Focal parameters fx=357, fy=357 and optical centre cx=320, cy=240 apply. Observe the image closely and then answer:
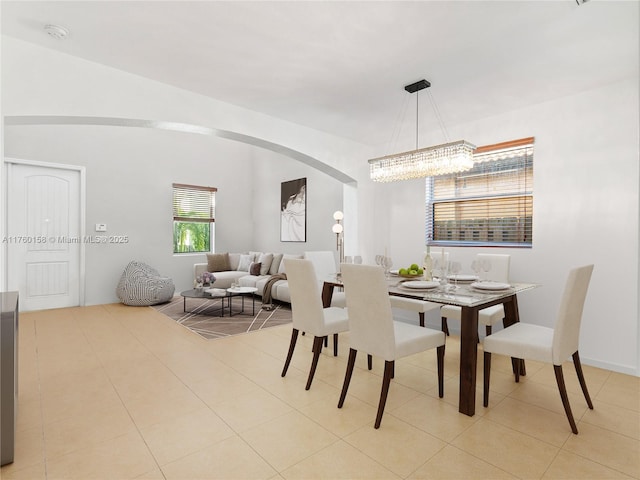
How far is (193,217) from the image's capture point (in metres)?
7.09

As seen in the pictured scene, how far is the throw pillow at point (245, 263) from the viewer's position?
7098mm

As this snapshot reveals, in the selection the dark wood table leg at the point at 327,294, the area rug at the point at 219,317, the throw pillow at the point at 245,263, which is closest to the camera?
the dark wood table leg at the point at 327,294

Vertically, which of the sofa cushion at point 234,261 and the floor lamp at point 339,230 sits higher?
the floor lamp at point 339,230

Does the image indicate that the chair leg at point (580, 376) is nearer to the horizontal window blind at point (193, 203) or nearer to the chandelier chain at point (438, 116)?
the chandelier chain at point (438, 116)

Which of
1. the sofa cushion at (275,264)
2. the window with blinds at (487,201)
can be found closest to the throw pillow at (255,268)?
the sofa cushion at (275,264)

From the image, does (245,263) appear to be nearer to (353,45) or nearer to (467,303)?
(353,45)

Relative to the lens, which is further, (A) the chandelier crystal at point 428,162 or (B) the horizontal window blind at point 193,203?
(B) the horizontal window blind at point 193,203

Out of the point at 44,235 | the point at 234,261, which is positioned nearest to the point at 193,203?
the point at 234,261

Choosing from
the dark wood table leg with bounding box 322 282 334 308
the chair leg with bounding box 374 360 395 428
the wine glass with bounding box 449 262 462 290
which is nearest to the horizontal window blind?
the dark wood table leg with bounding box 322 282 334 308

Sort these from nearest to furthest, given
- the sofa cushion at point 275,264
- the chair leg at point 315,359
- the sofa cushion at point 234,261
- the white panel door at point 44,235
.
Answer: the chair leg at point 315,359, the white panel door at point 44,235, the sofa cushion at point 275,264, the sofa cushion at point 234,261

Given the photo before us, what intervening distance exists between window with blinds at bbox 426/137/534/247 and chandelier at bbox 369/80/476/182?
2.97 feet

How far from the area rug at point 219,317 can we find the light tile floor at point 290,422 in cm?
85

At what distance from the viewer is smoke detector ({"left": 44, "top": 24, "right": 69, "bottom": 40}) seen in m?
2.36

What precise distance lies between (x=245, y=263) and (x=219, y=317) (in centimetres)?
224
